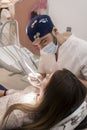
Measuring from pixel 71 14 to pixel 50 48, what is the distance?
1.60 metres

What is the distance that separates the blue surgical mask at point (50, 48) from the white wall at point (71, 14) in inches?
58.7

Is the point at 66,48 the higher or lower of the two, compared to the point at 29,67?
higher

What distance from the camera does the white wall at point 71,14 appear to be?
3039mm

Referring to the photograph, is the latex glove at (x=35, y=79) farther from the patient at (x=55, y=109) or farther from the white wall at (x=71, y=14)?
the white wall at (x=71, y=14)

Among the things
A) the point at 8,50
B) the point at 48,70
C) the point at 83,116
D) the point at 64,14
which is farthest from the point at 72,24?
the point at 83,116

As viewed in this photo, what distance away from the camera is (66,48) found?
1649 mm

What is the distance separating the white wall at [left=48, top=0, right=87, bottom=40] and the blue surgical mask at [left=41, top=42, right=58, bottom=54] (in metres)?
1.49

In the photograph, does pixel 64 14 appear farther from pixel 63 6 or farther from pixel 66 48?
pixel 66 48

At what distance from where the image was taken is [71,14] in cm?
313

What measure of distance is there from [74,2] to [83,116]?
84.4 inches

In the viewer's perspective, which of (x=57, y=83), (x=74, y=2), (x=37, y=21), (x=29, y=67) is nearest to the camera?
(x=57, y=83)

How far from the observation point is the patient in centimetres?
112

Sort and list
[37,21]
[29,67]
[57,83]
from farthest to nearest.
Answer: [29,67], [37,21], [57,83]

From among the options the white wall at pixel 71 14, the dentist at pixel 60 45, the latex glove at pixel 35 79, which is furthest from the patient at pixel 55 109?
the white wall at pixel 71 14
